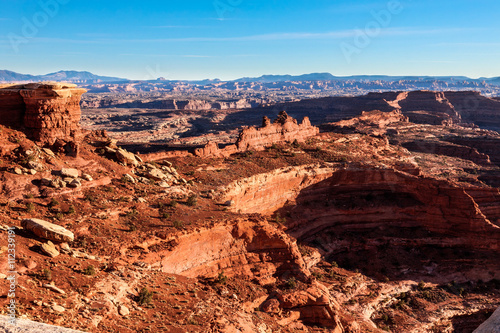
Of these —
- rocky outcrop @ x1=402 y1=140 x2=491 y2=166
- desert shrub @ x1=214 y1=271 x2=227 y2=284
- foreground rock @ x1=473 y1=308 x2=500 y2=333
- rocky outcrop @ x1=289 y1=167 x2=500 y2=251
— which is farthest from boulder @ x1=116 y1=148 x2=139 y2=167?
rocky outcrop @ x1=402 y1=140 x2=491 y2=166

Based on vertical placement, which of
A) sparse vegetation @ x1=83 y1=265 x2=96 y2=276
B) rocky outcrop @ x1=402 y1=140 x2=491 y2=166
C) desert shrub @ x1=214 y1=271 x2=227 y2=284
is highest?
sparse vegetation @ x1=83 y1=265 x2=96 y2=276

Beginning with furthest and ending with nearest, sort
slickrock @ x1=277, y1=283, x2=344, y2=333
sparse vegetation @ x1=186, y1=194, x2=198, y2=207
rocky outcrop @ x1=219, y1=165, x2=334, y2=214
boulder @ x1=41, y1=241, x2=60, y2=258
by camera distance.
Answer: rocky outcrop @ x1=219, y1=165, x2=334, y2=214
sparse vegetation @ x1=186, y1=194, x2=198, y2=207
slickrock @ x1=277, y1=283, x2=344, y2=333
boulder @ x1=41, y1=241, x2=60, y2=258

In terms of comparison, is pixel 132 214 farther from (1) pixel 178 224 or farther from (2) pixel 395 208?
(2) pixel 395 208

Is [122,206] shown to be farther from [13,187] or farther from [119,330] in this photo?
[119,330]

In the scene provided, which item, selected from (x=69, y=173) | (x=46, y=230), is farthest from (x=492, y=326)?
(x=69, y=173)

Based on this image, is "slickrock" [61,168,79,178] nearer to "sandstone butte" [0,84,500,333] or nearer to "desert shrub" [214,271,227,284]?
"sandstone butte" [0,84,500,333]

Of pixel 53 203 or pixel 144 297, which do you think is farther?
pixel 53 203

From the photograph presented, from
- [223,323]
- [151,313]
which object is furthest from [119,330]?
[223,323]
